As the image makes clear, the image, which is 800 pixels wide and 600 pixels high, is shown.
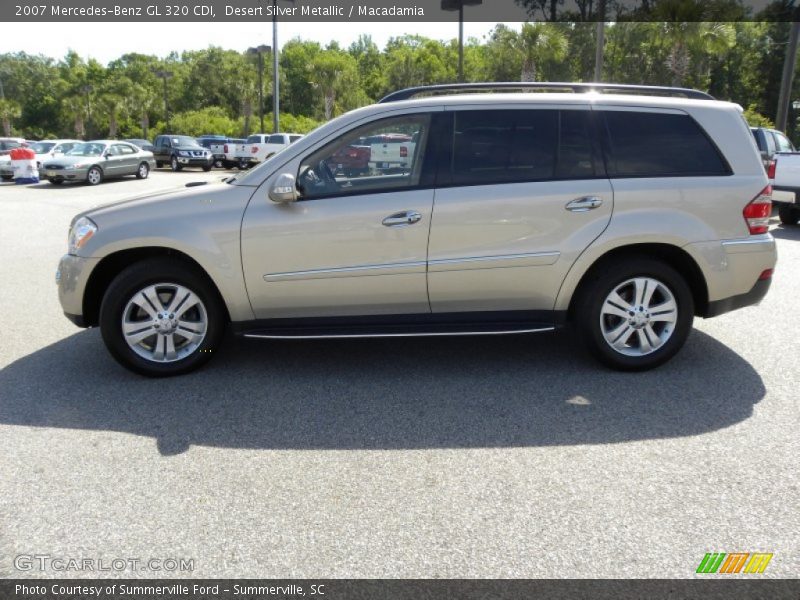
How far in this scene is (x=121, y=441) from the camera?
364 centimetres

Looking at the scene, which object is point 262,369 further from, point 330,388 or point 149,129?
point 149,129

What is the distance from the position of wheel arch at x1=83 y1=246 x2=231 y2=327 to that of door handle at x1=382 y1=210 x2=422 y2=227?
1256 millimetres

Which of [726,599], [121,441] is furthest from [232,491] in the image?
[726,599]

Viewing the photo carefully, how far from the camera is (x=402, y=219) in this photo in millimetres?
4348

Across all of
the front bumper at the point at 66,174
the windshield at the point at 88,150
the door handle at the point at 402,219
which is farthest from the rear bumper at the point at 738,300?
the windshield at the point at 88,150

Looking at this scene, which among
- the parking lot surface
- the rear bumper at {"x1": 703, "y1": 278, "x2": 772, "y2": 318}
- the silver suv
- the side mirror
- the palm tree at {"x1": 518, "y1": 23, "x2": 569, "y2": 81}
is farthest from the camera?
the palm tree at {"x1": 518, "y1": 23, "x2": 569, "y2": 81}

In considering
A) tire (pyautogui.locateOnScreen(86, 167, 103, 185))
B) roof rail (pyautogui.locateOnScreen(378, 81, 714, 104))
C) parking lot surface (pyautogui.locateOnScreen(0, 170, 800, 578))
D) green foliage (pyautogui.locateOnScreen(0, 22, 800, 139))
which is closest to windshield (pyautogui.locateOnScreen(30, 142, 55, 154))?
tire (pyautogui.locateOnScreen(86, 167, 103, 185))

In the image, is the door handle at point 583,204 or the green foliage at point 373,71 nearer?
the door handle at point 583,204

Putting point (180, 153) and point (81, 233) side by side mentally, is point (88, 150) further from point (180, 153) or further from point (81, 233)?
point (81, 233)

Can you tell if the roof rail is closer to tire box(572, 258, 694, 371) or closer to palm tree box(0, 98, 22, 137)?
tire box(572, 258, 694, 371)

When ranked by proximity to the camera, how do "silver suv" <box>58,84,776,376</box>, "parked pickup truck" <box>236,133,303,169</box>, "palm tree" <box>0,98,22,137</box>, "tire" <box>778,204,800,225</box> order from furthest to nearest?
"palm tree" <box>0,98,22,137</box>
"parked pickup truck" <box>236,133,303,169</box>
"tire" <box>778,204,800,225</box>
"silver suv" <box>58,84,776,376</box>

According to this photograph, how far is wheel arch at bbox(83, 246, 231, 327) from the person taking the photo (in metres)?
4.57

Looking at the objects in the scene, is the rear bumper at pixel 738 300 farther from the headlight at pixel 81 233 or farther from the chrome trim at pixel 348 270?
the headlight at pixel 81 233

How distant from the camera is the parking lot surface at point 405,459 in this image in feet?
8.75
